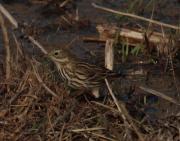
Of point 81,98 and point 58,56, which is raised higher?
Answer: point 58,56

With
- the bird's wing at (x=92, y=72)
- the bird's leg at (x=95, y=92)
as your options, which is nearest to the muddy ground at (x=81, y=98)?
the bird's leg at (x=95, y=92)

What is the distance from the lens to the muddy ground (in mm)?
8320

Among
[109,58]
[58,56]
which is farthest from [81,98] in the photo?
[109,58]

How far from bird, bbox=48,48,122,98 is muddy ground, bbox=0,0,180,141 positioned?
10 centimetres

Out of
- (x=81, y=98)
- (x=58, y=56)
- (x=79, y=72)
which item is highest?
(x=58, y=56)

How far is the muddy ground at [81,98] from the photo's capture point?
8320 millimetres

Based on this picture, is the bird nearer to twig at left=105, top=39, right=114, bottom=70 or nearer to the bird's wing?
the bird's wing

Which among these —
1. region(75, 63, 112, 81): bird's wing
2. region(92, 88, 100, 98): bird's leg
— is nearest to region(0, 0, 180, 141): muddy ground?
region(92, 88, 100, 98): bird's leg

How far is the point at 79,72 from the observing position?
931 centimetres

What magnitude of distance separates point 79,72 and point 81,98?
37 cm

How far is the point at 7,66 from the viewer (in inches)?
353

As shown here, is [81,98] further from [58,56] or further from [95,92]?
[58,56]

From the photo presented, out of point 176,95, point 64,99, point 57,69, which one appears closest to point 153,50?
point 176,95

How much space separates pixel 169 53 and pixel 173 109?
1.27 metres
